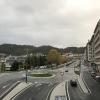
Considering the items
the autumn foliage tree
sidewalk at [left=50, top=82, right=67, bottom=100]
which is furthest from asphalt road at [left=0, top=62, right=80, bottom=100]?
the autumn foliage tree

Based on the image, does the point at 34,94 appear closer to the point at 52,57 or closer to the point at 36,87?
the point at 36,87

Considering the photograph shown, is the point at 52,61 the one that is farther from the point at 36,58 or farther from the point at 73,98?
the point at 73,98

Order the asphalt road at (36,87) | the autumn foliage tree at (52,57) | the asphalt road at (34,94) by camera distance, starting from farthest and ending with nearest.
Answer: the autumn foliage tree at (52,57) → the asphalt road at (36,87) → the asphalt road at (34,94)

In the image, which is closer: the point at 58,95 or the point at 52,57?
the point at 58,95

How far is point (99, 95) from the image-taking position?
2219 inches

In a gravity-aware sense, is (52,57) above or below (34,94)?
above

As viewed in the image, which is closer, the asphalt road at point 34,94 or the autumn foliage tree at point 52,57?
the asphalt road at point 34,94

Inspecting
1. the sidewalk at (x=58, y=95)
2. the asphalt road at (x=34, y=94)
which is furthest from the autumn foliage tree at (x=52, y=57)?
the sidewalk at (x=58, y=95)

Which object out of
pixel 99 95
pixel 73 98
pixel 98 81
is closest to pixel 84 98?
pixel 73 98

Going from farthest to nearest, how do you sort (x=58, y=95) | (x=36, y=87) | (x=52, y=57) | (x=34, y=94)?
(x=52, y=57) → (x=36, y=87) → (x=34, y=94) → (x=58, y=95)

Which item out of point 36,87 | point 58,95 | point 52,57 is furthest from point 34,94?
point 52,57

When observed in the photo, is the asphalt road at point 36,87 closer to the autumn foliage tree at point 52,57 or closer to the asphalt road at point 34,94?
the asphalt road at point 34,94

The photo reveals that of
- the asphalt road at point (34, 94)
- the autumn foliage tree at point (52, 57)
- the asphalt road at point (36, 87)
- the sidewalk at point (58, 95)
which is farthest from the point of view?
the autumn foliage tree at point (52, 57)

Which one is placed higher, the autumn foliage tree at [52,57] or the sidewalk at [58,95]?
the autumn foliage tree at [52,57]
